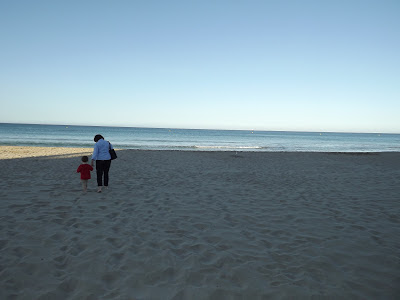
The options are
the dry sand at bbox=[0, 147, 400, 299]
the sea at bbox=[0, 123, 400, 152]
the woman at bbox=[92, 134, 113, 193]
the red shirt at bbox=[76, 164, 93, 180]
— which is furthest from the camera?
the sea at bbox=[0, 123, 400, 152]

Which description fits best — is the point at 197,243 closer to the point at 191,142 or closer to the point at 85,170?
the point at 85,170

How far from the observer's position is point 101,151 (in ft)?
23.2

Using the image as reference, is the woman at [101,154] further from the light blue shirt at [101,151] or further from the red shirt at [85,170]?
the red shirt at [85,170]

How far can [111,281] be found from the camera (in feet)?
9.95

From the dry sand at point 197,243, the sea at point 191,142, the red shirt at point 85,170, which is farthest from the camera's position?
the sea at point 191,142

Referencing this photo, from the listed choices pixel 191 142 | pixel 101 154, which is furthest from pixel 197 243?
pixel 191 142

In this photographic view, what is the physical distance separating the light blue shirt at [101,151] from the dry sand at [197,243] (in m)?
1.03

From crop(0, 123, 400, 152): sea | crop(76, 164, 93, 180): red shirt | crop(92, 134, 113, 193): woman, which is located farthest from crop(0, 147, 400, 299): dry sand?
crop(0, 123, 400, 152): sea

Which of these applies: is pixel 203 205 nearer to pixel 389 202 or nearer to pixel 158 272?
pixel 158 272

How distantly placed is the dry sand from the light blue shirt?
103 centimetres

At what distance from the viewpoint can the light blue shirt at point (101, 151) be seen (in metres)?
6.99

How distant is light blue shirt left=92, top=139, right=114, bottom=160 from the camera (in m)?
6.99

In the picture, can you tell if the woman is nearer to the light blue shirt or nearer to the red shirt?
the light blue shirt

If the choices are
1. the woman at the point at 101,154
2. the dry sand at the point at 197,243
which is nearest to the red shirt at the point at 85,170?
the woman at the point at 101,154
